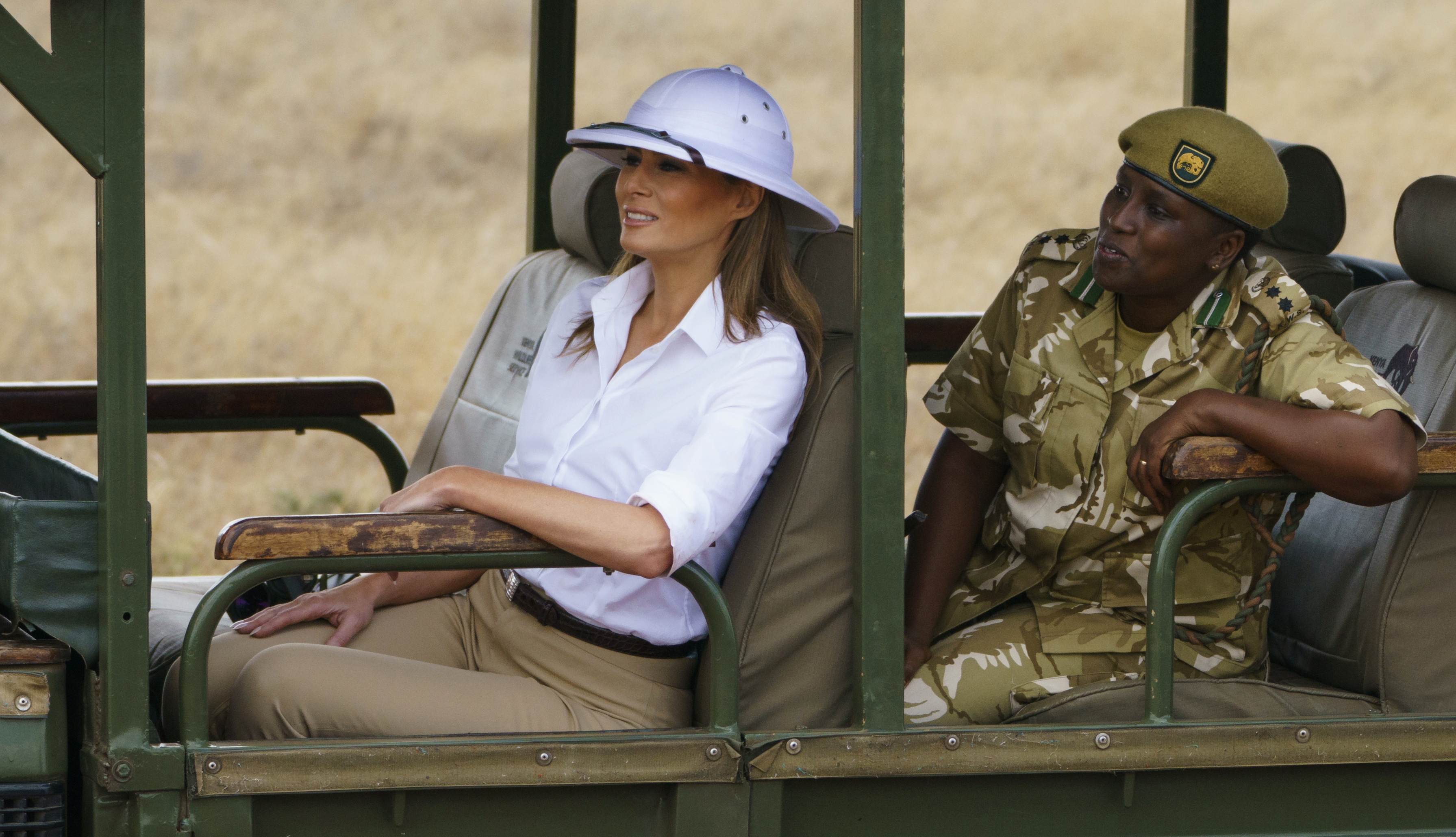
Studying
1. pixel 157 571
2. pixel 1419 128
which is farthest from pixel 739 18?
pixel 157 571

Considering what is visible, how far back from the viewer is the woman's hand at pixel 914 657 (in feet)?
8.85

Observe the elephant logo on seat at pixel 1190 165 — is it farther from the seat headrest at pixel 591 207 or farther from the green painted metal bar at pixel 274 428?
the green painted metal bar at pixel 274 428

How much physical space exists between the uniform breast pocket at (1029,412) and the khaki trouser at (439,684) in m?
0.65

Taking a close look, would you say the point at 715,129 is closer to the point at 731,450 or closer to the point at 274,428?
the point at 731,450

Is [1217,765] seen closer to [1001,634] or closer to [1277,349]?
[1001,634]

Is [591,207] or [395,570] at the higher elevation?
[591,207]

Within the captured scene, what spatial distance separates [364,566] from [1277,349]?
141 cm

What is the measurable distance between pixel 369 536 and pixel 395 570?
0.06 m

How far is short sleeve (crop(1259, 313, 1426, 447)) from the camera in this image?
2.41 meters

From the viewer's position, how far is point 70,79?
2.09 m

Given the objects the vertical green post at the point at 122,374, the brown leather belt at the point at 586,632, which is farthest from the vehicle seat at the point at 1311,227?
the vertical green post at the point at 122,374

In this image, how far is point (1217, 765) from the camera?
2404mm

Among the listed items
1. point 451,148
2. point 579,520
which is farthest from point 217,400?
point 451,148

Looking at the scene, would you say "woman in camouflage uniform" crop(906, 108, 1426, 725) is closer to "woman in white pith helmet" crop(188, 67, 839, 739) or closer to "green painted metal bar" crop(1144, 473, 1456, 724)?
"green painted metal bar" crop(1144, 473, 1456, 724)
